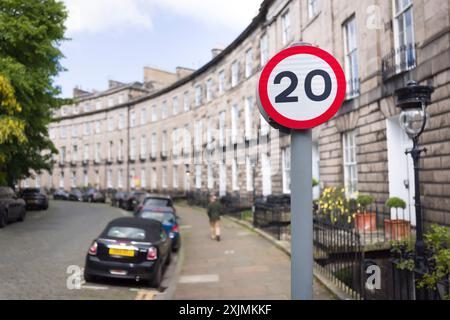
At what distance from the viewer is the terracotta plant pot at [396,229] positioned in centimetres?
966

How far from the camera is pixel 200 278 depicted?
9750 mm

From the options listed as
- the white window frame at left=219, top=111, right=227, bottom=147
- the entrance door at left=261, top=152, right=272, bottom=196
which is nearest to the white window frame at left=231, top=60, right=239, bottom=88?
the white window frame at left=219, top=111, right=227, bottom=147

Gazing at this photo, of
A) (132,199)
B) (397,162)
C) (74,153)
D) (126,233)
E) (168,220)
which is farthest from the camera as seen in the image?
(74,153)

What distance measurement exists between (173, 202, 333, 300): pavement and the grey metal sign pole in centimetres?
530

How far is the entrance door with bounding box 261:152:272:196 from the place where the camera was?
22.6 meters

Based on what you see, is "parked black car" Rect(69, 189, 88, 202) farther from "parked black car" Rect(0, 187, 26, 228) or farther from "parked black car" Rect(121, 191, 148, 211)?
"parked black car" Rect(0, 187, 26, 228)

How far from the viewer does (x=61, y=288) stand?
780 centimetres

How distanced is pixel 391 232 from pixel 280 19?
11.6m

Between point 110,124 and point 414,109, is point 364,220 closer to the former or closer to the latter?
point 414,109

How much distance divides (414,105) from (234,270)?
6092mm

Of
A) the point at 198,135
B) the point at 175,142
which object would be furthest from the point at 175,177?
the point at 198,135

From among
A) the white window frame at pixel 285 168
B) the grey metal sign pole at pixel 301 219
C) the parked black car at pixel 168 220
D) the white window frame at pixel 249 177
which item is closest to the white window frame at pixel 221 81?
the white window frame at pixel 249 177
